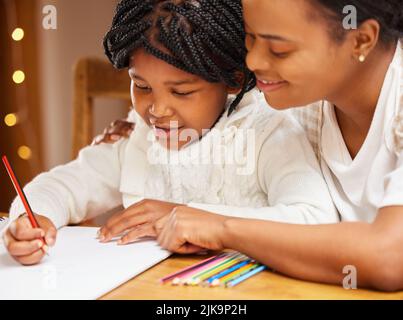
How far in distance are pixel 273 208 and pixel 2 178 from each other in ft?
5.88

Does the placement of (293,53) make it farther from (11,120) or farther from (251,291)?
(11,120)

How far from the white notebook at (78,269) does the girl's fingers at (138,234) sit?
0.01 meters

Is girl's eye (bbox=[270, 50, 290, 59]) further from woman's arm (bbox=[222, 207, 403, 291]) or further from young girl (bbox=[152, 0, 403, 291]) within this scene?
woman's arm (bbox=[222, 207, 403, 291])

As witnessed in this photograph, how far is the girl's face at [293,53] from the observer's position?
3.18 ft

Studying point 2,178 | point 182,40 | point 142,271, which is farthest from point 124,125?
point 2,178

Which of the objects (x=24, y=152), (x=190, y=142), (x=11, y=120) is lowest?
(x=24, y=152)

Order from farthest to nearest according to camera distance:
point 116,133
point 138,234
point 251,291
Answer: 1. point 116,133
2. point 138,234
3. point 251,291

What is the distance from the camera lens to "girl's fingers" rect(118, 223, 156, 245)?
3.44 ft

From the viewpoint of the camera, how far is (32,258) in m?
0.95

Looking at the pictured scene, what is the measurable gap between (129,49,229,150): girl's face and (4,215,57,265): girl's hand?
0.29 m

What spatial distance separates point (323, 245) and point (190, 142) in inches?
17.7

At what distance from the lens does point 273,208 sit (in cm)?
108

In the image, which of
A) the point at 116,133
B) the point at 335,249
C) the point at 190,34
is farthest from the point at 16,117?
the point at 335,249
